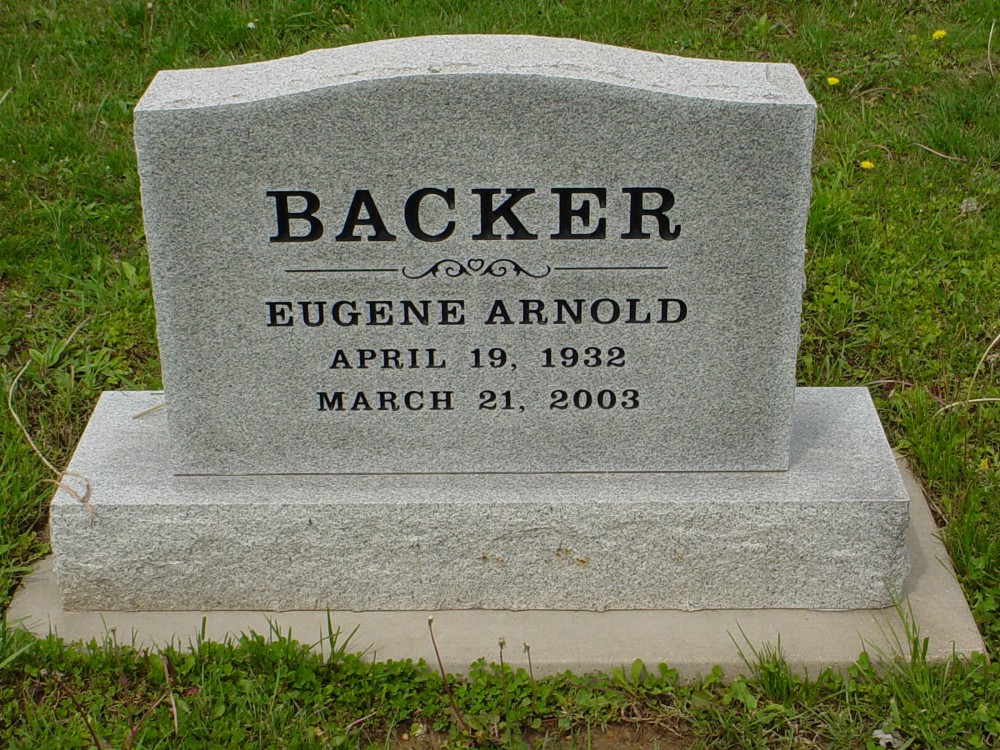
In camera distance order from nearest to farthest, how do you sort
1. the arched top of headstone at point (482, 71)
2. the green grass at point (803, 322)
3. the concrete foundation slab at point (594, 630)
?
1. the arched top of headstone at point (482, 71)
2. the green grass at point (803, 322)
3. the concrete foundation slab at point (594, 630)

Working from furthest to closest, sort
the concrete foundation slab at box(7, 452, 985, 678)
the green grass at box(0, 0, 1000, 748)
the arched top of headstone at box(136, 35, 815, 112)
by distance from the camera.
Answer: the concrete foundation slab at box(7, 452, 985, 678) → the green grass at box(0, 0, 1000, 748) → the arched top of headstone at box(136, 35, 815, 112)

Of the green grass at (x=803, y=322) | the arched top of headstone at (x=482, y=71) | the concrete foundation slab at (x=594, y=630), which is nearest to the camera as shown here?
the arched top of headstone at (x=482, y=71)

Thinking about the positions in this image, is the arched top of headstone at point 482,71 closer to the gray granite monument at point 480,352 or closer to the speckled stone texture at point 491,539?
the gray granite monument at point 480,352

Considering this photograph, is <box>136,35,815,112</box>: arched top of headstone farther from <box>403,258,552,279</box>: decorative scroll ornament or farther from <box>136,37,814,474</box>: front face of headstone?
<box>403,258,552,279</box>: decorative scroll ornament

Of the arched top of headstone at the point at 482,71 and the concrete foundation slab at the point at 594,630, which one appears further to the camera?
the concrete foundation slab at the point at 594,630

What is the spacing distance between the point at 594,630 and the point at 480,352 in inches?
29.7

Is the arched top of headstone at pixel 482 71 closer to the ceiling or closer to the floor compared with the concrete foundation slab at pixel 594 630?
closer to the ceiling

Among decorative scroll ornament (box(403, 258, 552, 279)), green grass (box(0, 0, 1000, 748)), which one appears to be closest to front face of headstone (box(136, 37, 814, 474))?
decorative scroll ornament (box(403, 258, 552, 279))

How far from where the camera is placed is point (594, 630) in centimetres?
303

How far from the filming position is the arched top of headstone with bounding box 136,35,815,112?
8.63 ft

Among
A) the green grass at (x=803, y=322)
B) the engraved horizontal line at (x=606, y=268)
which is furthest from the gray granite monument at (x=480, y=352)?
the green grass at (x=803, y=322)

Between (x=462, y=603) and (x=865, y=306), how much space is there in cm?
191

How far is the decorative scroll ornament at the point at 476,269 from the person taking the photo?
2812mm

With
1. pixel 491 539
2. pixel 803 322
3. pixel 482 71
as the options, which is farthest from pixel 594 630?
pixel 803 322
